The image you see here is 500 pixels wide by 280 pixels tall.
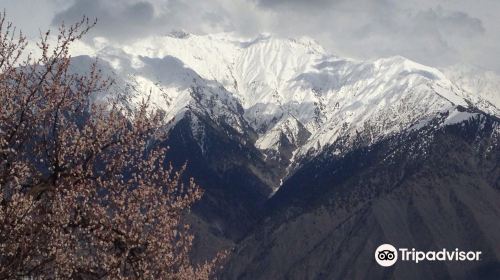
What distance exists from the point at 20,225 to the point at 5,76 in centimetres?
604

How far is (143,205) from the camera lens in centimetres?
2753

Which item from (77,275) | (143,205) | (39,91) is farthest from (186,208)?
(39,91)

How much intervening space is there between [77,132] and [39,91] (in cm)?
206

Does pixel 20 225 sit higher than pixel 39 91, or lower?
lower

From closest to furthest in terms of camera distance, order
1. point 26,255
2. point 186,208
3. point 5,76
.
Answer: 1. point 26,255
2. point 5,76
3. point 186,208

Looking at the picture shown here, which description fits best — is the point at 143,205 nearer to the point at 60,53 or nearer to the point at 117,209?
the point at 117,209

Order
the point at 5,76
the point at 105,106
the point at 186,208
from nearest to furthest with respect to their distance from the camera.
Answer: the point at 5,76 → the point at 186,208 → the point at 105,106

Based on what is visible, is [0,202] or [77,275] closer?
[0,202]

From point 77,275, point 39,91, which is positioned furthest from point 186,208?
point 39,91

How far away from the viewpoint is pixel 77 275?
2734 centimetres

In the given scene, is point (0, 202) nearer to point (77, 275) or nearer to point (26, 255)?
point (26, 255)

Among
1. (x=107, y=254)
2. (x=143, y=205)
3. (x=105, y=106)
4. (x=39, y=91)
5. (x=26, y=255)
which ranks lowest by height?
(x=26, y=255)

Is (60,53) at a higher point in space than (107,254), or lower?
higher

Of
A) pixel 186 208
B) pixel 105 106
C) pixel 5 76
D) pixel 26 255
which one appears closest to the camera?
pixel 26 255
